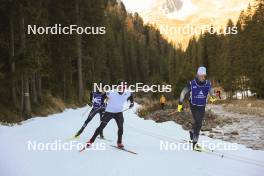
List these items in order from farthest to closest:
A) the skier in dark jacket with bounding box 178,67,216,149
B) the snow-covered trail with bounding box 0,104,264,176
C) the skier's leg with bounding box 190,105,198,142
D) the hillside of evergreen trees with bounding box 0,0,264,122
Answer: the hillside of evergreen trees with bounding box 0,0,264,122, the skier's leg with bounding box 190,105,198,142, the skier in dark jacket with bounding box 178,67,216,149, the snow-covered trail with bounding box 0,104,264,176

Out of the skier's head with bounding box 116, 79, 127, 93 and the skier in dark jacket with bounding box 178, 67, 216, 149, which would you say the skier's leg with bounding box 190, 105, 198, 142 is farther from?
the skier's head with bounding box 116, 79, 127, 93

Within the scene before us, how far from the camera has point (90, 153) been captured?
35.7 ft

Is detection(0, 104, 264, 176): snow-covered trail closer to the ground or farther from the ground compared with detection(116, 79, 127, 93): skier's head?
closer to the ground

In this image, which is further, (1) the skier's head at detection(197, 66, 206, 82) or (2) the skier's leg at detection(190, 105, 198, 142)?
(2) the skier's leg at detection(190, 105, 198, 142)

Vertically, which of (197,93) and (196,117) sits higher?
(197,93)

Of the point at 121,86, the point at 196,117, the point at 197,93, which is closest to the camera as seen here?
the point at 197,93

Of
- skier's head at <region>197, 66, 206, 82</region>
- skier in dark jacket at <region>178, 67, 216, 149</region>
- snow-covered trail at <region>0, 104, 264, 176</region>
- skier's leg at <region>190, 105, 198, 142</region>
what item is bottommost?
snow-covered trail at <region>0, 104, 264, 176</region>

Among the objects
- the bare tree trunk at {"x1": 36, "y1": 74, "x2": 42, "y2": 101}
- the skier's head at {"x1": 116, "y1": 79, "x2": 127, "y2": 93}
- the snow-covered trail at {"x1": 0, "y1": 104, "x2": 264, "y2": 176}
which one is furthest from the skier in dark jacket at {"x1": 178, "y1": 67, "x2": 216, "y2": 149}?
the bare tree trunk at {"x1": 36, "y1": 74, "x2": 42, "y2": 101}

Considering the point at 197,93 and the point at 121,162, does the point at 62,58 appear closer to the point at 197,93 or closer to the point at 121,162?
the point at 197,93

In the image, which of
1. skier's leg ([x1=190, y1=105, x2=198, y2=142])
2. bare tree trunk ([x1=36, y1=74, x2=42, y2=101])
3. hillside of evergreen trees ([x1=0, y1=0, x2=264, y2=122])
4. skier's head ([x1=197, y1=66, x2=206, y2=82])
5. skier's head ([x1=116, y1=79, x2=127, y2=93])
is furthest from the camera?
bare tree trunk ([x1=36, y1=74, x2=42, y2=101])

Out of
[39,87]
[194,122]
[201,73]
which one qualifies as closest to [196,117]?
[194,122]

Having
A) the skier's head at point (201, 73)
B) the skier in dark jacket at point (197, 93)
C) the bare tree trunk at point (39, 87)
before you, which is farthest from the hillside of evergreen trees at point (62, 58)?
the skier's head at point (201, 73)

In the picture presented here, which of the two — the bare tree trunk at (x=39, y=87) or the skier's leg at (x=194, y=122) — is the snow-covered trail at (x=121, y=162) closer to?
the skier's leg at (x=194, y=122)

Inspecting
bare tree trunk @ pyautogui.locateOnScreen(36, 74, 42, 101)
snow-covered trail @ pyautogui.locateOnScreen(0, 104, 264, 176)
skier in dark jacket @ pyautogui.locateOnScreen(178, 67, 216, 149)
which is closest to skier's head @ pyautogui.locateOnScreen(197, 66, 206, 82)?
skier in dark jacket @ pyautogui.locateOnScreen(178, 67, 216, 149)
